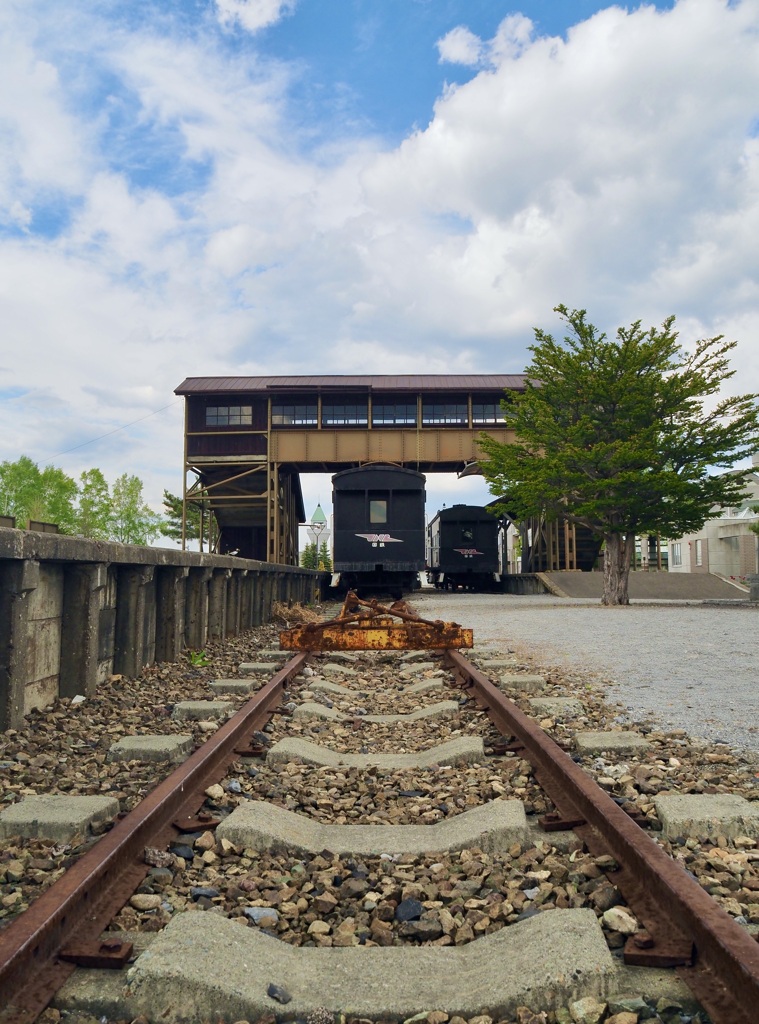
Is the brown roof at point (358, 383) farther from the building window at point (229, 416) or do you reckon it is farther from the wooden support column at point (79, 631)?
the wooden support column at point (79, 631)

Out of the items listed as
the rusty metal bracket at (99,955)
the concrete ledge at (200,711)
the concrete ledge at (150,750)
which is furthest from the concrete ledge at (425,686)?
the rusty metal bracket at (99,955)

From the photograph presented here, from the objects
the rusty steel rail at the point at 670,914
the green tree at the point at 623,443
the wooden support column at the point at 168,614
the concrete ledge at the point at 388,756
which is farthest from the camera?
the green tree at the point at 623,443

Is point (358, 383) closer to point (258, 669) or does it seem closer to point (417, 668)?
point (417, 668)

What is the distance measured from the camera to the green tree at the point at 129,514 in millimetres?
59438

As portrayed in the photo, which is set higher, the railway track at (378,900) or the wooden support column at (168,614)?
the wooden support column at (168,614)

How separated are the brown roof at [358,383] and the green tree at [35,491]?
24.6 metres

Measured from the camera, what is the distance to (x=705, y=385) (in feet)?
60.3

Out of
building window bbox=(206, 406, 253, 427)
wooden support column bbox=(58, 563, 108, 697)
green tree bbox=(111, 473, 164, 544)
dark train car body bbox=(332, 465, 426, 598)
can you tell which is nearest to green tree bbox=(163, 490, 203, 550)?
green tree bbox=(111, 473, 164, 544)

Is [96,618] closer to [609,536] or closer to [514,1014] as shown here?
[514,1014]

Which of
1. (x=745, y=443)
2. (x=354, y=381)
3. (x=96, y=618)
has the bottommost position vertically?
(x=96, y=618)

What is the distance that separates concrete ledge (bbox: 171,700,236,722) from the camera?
5.02 m

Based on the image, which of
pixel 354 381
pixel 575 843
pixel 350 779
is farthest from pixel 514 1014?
pixel 354 381

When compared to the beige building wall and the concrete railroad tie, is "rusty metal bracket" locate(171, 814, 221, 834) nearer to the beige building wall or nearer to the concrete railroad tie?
the concrete railroad tie

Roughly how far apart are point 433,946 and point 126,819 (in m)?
1.17
